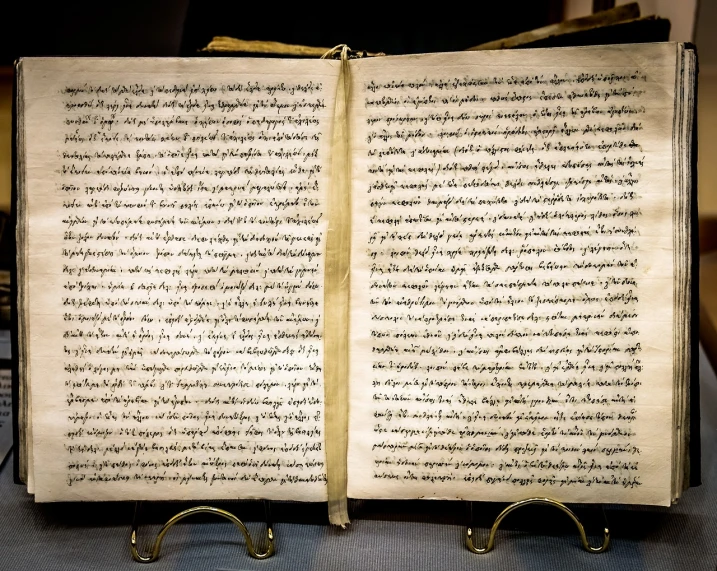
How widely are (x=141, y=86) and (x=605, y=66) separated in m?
0.46

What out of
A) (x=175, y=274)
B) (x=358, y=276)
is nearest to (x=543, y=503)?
(x=358, y=276)

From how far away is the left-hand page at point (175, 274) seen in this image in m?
0.61

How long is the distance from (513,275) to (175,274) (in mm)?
344

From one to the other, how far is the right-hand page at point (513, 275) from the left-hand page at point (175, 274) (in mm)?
58

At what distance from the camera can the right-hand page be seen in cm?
59

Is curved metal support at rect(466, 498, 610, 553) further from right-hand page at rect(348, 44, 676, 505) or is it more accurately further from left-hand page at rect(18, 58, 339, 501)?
left-hand page at rect(18, 58, 339, 501)

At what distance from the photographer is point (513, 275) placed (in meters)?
0.61

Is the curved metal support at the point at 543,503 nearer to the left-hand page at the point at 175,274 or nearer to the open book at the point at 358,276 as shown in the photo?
the open book at the point at 358,276

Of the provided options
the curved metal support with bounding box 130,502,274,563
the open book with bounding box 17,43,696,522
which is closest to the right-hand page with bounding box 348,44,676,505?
the open book with bounding box 17,43,696,522

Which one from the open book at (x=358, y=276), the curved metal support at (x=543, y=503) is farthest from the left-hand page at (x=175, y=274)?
the curved metal support at (x=543, y=503)

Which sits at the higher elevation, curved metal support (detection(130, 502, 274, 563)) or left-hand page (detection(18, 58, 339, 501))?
left-hand page (detection(18, 58, 339, 501))

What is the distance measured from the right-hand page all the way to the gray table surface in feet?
0.16

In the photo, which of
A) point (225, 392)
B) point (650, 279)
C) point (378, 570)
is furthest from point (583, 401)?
point (225, 392)

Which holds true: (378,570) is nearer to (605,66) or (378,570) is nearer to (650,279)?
(650,279)
